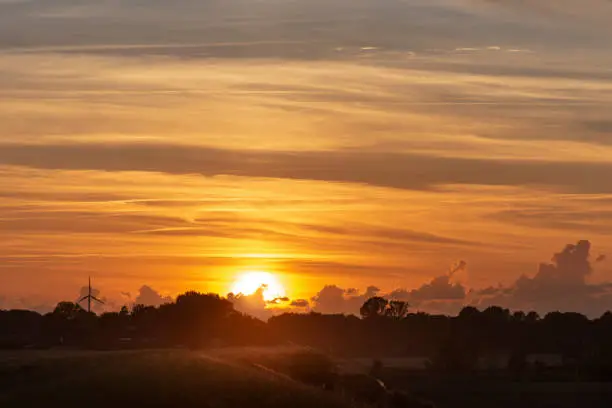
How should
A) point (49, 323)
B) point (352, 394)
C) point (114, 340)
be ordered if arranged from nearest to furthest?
point (352, 394)
point (114, 340)
point (49, 323)

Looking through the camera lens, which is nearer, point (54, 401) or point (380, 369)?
point (54, 401)

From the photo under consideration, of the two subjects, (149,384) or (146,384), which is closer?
(146,384)

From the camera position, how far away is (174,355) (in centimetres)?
10138

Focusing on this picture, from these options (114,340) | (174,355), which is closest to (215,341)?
(114,340)

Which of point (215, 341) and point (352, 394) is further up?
point (215, 341)

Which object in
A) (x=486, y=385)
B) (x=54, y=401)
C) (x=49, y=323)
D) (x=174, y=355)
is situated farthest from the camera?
(x=49, y=323)

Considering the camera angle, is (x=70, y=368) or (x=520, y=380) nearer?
(x=70, y=368)

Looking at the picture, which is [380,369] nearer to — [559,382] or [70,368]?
[559,382]

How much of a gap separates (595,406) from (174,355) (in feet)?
259

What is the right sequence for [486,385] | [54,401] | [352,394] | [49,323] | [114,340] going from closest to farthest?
[54,401] < [352,394] < [114,340] < [486,385] < [49,323]

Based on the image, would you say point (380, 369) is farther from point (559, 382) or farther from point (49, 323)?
point (49, 323)

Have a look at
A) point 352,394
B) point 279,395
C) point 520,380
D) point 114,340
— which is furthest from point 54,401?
point 520,380

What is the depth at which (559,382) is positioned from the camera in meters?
185

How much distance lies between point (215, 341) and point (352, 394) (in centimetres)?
5507
